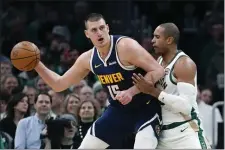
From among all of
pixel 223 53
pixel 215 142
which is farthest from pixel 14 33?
pixel 215 142

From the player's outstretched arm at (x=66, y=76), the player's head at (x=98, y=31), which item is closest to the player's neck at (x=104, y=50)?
the player's head at (x=98, y=31)

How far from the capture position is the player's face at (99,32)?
855 cm

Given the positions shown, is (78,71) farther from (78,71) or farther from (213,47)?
(213,47)

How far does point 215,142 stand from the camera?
12016 mm

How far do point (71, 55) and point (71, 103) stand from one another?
96.3 inches

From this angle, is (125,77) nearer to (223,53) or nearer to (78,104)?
(78,104)

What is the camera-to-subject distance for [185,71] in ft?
27.5

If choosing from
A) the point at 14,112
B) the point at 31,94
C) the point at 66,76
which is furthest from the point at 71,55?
the point at 66,76

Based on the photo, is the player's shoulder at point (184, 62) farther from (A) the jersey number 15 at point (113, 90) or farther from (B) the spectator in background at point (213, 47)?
(B) the spectator in background at point (213, 47)

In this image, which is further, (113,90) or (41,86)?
(41,86)

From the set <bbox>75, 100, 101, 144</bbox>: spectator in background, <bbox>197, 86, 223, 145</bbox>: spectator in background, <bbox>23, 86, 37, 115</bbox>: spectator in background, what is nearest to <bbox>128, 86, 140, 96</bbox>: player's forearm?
<bbox>75, 100, 101, 144</bbox>: spectator in background

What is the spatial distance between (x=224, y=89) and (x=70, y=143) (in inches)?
137

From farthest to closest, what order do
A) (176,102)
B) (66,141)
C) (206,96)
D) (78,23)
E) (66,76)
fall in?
(78,23) < (206,96) < (66,141) < (66,76) < (176,102)

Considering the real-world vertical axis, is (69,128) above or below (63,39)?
below
